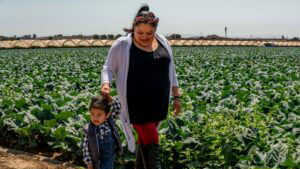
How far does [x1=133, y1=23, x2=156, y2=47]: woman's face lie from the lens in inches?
137

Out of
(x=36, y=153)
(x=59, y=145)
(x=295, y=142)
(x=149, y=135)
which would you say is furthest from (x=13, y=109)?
(x=295, y=142)

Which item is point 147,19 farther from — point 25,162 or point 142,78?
point 25,162

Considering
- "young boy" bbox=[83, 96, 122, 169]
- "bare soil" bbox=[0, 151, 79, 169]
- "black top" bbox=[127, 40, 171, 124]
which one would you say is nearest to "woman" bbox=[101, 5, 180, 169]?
"black top" bbox=[127, 40, 171, 124]

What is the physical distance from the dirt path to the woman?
6.22ft

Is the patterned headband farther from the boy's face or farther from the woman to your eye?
the boy's face

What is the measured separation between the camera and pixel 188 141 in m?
4.79

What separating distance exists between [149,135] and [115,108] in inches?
16.2

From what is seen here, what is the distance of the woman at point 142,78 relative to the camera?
3527 mm

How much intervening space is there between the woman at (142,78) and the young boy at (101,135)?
0.35 feet

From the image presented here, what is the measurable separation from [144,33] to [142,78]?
412 millimetres

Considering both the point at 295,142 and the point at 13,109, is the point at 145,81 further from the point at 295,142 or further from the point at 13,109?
the point at 13,109

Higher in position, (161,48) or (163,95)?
(161,48)

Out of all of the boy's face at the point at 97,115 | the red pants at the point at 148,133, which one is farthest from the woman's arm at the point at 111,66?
the red pants at the point at 148,133

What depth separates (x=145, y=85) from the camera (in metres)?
3.54
